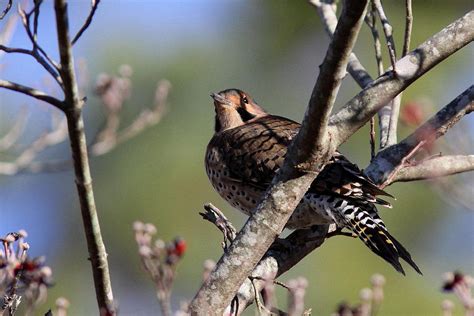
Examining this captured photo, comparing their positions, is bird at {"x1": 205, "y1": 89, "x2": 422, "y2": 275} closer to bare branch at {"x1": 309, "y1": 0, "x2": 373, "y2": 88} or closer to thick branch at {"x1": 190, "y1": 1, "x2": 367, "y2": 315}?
bare branch at {"x1": 309, "y1": 0, "x2": 373, "y2": 88}

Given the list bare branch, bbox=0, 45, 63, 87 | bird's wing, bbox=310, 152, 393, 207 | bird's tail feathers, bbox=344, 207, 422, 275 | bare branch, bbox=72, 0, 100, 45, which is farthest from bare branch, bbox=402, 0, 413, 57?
bare branch, bbox=0, 45, 63, 87

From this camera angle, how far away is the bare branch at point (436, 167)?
4914 mm

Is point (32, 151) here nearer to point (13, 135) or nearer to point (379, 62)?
point (13, 135)

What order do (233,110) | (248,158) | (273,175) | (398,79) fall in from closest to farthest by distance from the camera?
(398,79)
(273,175)
(248,158)
(233,110)

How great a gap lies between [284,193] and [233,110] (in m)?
3.28

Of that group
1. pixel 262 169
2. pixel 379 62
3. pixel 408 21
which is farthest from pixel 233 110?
pixel 408 21

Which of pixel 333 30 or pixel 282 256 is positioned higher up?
pixel 333 30

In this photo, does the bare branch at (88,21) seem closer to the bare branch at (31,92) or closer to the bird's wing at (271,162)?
the bare branch at (31,92)

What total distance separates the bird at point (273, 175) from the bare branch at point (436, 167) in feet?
0.80

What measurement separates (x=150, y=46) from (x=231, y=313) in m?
9.85

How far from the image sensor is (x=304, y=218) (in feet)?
16.9

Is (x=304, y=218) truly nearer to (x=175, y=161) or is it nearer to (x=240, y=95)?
(x=240, y=95)

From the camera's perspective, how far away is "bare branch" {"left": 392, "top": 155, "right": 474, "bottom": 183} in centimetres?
491

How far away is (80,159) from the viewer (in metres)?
2.95
